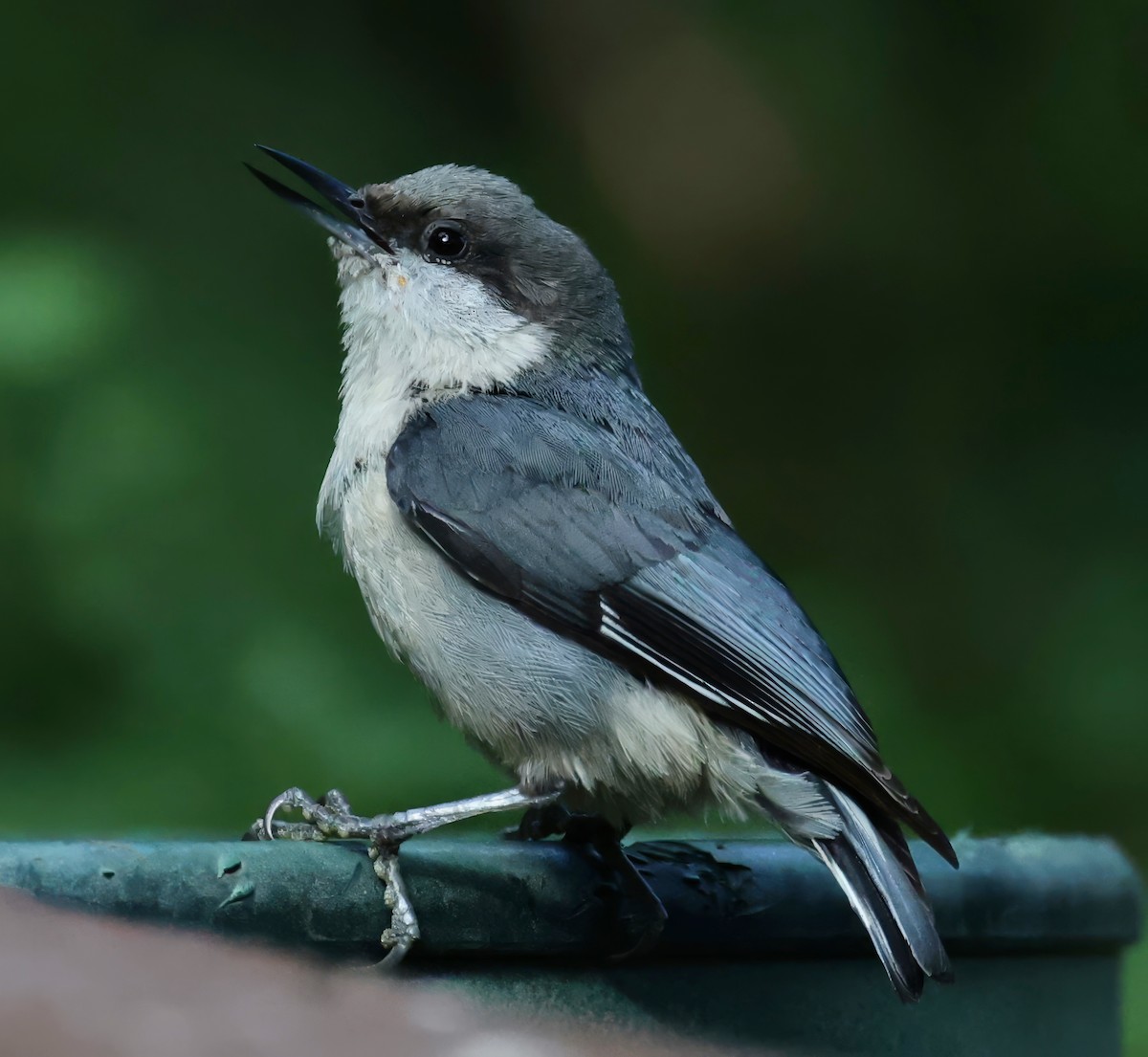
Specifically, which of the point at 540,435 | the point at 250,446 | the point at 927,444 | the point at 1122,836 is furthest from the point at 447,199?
the point at 1122,836

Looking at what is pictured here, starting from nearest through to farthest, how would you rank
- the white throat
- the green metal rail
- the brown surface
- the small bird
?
the brown surface
the green metal rail
the small bird
the white throat

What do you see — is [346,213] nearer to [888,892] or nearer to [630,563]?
[630,563]

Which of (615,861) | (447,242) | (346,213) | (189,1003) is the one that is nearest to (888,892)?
(615,861)

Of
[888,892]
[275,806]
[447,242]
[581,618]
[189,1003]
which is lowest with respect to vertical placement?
[275,806]

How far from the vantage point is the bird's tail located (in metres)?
1.86

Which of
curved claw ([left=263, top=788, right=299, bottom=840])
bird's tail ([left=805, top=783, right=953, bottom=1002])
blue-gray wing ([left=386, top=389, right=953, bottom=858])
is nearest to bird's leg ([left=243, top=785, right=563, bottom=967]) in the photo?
curved claw ([left=263, top=788, right=299, bottom=840])

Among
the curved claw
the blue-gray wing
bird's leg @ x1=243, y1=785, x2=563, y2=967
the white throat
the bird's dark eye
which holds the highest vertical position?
the bird's dark eye

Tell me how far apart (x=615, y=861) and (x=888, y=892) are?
38 centimetres

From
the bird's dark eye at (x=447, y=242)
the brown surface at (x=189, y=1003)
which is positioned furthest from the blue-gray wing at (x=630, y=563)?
the brown surface at (x=189, y=1003)

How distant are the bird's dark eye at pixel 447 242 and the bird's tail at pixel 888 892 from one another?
1.26 m

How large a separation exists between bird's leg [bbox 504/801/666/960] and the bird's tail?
27 centimetres

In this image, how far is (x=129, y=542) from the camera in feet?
10.4

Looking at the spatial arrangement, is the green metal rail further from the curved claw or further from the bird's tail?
the curved claw

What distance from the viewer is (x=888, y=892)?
6.48 feet
